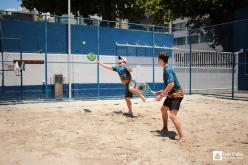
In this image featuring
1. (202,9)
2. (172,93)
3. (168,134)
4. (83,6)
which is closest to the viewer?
(172,93)

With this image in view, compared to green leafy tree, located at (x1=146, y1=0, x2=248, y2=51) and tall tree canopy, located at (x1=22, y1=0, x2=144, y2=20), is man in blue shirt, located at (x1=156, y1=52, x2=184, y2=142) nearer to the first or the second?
green leafy tree, located at (x1=146, y1=0, x2=248, y2=51)

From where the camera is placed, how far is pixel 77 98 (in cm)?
1694

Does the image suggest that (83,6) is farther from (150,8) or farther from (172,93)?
(172,93)

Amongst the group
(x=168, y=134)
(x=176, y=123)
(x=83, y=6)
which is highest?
(x=83, y=6)

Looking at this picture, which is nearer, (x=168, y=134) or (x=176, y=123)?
(x=176, y=123)

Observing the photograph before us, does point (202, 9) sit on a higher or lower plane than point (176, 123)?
higher

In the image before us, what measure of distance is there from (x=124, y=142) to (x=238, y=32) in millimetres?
17219

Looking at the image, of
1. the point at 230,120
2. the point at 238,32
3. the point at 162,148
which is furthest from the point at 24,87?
the point at 238,32

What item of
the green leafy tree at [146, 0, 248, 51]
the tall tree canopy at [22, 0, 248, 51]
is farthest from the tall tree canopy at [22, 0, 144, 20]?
the green leafy tree at [146, 0, 248, 51]

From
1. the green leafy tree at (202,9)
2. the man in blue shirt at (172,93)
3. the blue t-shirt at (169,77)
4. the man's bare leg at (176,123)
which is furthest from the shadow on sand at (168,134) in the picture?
the green leafy tree at (202,9)

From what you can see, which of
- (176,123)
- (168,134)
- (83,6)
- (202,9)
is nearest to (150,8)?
(202,9)

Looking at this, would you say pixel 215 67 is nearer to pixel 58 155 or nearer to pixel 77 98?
pixel 77 98

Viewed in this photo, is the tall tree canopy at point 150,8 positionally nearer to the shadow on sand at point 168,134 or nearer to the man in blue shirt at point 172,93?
the shadow on sand at point 168,134

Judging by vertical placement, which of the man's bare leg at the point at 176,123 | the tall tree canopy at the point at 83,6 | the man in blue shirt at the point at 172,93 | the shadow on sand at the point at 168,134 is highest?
the tall tree canopy at the point at 83,6
